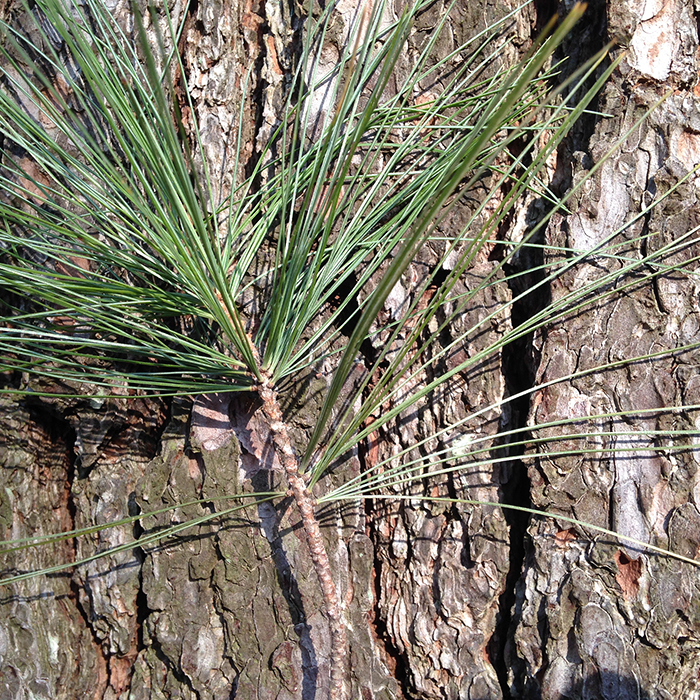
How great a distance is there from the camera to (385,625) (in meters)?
1.00

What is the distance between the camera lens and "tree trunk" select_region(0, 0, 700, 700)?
0.88 m

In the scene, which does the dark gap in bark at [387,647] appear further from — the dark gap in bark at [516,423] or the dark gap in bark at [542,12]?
the dark gap in bark at [542,12]

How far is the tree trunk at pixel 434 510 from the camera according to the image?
880 millimetres

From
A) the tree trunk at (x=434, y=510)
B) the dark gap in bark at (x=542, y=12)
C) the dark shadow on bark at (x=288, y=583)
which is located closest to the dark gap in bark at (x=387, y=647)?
the tree trunk at (x=434, y=510)

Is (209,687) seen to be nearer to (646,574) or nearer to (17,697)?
(17,697)

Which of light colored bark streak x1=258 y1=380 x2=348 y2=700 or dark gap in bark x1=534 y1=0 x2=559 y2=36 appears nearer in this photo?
light colored bark streak x1=258 y1=380 x2=348 y2=700

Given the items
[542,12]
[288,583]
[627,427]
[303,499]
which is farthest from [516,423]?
[542,12]

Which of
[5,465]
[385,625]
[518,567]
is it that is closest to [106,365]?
[5,465]

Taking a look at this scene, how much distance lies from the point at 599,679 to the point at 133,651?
847 millimetres

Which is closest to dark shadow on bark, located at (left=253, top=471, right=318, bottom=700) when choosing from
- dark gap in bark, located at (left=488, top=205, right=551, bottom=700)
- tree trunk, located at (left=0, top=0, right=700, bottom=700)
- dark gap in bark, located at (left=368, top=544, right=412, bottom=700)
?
tree trunk, located at (left=0, top=0, right=700, bottom=700)

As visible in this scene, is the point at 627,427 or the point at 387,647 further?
the point at 387,647

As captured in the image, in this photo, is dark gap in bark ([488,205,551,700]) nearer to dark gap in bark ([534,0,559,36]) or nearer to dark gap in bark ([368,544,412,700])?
dark gap in bark ([368,544,412,700])

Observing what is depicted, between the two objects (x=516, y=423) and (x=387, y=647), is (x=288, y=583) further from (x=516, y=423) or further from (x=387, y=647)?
(x=516, y=423)

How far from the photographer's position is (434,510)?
3.20 feet
